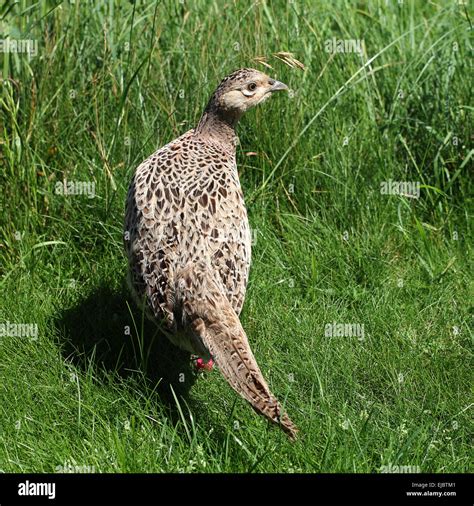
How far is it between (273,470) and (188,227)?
1.30m

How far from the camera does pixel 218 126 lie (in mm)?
5531

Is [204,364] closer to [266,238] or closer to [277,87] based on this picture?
[266,238]

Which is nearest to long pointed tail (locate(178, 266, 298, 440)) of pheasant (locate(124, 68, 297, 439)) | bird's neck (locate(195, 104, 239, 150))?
pheasant (locate(124, 68, 297, 439))

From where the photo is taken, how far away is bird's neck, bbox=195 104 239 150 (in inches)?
217

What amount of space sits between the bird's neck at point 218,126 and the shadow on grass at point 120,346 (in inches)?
40.5

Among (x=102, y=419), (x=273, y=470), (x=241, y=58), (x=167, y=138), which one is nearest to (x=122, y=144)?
(x=167, y=138)

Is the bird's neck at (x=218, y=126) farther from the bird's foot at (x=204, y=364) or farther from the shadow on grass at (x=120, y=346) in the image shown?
the bird's foot at (x=204, y=364)

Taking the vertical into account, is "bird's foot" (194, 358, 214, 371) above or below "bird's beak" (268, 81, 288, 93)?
below

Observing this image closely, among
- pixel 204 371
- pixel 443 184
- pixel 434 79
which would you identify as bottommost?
pixel 204 371

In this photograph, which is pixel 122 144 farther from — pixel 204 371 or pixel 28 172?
pixel 204 371

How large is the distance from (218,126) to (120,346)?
136 centimetres

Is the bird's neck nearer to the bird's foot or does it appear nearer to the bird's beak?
the bird's beak

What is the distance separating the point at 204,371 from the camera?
5078mm

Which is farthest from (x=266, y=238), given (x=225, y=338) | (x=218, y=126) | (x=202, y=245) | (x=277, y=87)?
(x=225, y=338)
